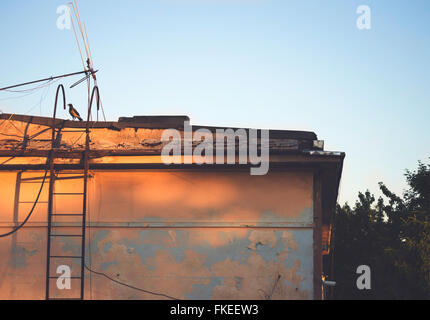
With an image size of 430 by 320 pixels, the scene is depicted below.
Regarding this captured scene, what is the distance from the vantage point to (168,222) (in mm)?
10805

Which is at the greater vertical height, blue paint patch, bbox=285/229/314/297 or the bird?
the bird

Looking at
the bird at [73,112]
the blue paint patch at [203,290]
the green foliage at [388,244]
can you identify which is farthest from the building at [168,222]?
the green foliage at [388,244]

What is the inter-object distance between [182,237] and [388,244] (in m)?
31.1

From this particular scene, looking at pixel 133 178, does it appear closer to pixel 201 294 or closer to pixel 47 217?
pixel 47 217

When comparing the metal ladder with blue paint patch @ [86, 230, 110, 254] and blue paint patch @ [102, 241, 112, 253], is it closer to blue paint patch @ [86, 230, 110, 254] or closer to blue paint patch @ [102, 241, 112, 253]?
blue paint patch @ [86, 230, 110, 254]

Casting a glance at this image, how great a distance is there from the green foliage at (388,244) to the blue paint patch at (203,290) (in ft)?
74.1

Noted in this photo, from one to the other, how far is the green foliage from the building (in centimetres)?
2179

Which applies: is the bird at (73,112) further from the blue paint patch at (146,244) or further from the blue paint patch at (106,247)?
the blue paint patch at (146,244)

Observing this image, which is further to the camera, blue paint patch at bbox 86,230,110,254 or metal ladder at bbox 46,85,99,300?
blue paint patch at bbox 86,230,110,254

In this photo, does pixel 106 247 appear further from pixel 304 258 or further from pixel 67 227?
pixel 304 258

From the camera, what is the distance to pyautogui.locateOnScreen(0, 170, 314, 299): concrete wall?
10422mm

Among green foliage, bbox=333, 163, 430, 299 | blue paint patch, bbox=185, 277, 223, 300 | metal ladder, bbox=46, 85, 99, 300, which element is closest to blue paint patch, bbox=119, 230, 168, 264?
metal ladder, bbox=46, 85, 99, 300
